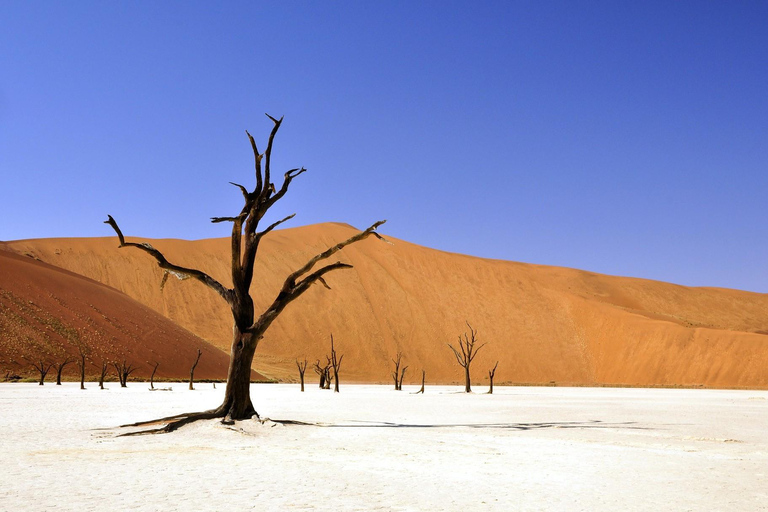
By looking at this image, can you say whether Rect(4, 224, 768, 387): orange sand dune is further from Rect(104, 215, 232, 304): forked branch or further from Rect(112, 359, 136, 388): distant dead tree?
Rect(104, 215, 232, 304): forked branch

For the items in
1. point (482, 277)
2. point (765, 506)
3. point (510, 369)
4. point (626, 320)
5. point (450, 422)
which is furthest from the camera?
point (482, 277)

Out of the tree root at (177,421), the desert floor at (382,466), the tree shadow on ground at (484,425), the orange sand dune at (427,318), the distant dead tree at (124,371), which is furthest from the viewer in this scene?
the orange sand dune at (427,318)

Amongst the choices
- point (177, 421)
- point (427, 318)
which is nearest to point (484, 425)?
point (177, 421)

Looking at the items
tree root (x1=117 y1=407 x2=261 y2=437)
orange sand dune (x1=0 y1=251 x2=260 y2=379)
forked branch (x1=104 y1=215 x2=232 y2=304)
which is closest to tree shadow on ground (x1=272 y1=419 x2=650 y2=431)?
tree root (x1=117 y1=407 x2=261 y2=437)

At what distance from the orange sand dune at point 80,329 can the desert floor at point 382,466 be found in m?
34.2

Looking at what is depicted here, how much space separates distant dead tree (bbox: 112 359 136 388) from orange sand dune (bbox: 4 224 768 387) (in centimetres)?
1527

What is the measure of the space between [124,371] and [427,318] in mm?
44520

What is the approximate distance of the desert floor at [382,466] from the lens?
7.63m

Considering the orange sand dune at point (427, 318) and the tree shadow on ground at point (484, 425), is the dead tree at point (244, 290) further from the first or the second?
the orange sand dune at point (427, 318)

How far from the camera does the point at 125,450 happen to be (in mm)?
11641

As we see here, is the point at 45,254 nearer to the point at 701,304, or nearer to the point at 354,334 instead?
the point at 354,334

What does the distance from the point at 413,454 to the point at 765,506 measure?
212 inches

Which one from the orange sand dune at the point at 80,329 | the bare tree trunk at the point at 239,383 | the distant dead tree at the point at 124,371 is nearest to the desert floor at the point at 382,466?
the bare tree trunk at the point at 239,383

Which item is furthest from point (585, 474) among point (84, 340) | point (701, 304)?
point (701, 304)
